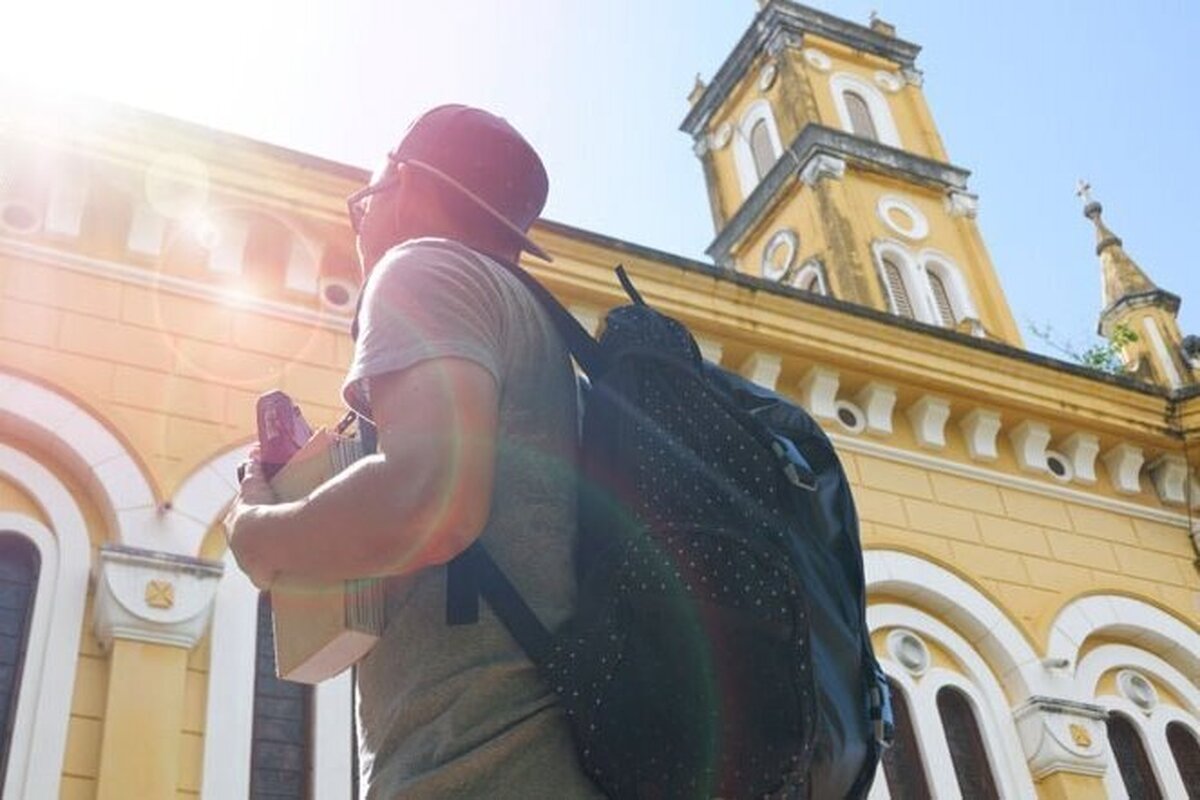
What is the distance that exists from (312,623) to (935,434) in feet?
28.7

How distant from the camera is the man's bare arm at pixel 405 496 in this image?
1.78 metres

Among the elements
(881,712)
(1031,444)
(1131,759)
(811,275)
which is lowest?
(881,712)

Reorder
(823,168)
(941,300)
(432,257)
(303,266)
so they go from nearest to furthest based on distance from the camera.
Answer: (432,257) → (303,266) → (941,300) → (823,168)

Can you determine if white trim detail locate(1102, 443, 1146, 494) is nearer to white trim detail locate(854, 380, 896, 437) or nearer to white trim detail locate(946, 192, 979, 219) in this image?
white trim detail locate(854, 380, 896, 437)

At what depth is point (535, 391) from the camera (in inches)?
80.7

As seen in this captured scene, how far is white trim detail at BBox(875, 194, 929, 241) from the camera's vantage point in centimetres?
2217

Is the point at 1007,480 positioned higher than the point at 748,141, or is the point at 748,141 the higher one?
the point at 748,141

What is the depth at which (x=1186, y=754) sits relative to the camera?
9.75 meters

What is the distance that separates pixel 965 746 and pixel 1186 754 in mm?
2010

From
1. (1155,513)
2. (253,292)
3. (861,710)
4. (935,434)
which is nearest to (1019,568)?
(935,434)

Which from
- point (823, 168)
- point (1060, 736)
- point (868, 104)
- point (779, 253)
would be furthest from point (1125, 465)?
point (868, 104)

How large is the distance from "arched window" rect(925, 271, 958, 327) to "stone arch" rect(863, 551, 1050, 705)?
12.3m

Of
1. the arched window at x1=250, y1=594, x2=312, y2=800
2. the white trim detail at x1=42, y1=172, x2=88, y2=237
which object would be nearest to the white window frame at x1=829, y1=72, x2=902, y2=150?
the white trim detail at x1=42, y1=172, x2=88, y2=237

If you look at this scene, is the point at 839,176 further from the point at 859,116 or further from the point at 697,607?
the point at 697,607
